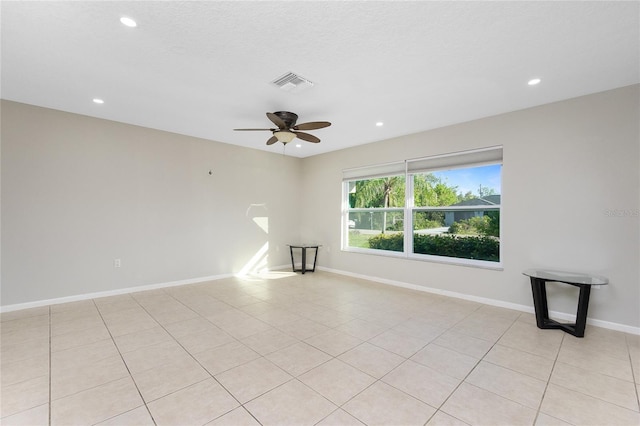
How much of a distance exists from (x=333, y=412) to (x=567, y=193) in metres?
3.63

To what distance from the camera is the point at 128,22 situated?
2043 millimetres

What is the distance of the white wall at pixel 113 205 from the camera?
355 cm

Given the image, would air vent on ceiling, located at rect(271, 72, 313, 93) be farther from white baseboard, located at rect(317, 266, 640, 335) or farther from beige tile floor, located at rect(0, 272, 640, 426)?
white baseboard, located at rect(317, 266, 640, 335)

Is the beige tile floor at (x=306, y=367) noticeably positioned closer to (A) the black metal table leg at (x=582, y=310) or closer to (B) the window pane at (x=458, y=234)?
(A) the black metal table leg at (x=582, y=310)

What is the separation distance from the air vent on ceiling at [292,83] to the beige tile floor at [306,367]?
266 centimetres

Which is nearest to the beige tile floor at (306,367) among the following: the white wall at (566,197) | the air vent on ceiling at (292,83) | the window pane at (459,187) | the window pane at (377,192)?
the white wall at (566,197)

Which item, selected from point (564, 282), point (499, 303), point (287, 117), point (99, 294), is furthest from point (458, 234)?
point (99, 294)

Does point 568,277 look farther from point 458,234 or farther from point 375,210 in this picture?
point 375,210

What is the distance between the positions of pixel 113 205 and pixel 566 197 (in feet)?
20.4

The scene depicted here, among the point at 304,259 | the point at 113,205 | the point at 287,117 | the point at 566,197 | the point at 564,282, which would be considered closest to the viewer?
the point at 564,282

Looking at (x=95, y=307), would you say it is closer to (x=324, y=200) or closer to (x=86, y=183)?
(x=86, y=183)

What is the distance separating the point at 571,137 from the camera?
3.31 metres

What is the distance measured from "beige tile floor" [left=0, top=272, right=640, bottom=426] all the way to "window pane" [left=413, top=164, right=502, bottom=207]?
1.59 metres

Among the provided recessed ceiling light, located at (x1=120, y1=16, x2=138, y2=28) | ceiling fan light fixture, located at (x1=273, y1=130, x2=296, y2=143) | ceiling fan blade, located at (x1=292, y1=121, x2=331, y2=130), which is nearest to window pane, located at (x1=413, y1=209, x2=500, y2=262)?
ceiling fan blade, located at (x1=292, y1=121, x2=331, y2=130)
